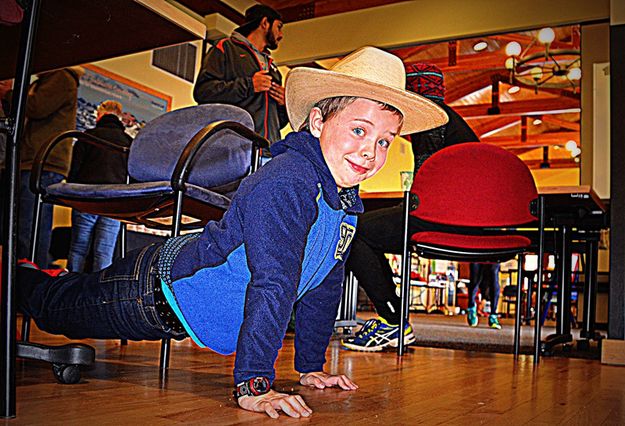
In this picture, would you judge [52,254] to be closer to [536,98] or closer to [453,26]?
[453,26]

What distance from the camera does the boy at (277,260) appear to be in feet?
3.84

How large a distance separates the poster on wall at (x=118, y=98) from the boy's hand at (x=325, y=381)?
4.80 metres

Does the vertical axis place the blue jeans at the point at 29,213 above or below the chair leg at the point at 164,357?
above

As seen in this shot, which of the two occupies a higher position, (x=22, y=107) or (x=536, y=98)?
(x=536, y=98)

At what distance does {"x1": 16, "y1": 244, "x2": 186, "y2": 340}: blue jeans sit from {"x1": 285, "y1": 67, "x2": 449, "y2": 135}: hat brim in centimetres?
42

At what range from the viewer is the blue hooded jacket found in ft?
3.82

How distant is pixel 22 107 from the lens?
3.28 ft

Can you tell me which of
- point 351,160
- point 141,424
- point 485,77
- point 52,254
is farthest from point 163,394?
point 485,77

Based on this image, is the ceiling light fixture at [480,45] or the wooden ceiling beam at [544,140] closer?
the ceiling light fixture at [480,45]

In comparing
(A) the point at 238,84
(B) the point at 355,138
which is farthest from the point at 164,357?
(A) the point at 238,84

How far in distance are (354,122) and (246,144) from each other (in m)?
0.87

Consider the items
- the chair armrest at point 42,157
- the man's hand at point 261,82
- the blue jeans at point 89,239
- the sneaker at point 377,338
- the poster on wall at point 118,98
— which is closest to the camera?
the chair armrest at point 42,157

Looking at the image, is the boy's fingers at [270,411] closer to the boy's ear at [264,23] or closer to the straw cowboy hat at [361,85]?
the straw cowboy hat at [361,85]

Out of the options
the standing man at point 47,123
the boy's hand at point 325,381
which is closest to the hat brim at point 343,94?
the boy's hand at point 325,381
